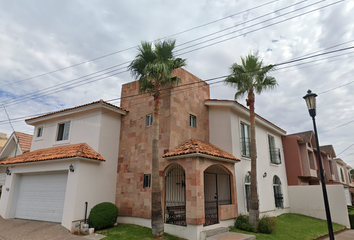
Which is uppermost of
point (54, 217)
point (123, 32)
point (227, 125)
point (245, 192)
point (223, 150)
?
point (123, 32)

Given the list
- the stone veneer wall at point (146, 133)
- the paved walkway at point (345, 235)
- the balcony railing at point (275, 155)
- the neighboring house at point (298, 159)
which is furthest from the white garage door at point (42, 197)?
the neighboring house at point (298, 159)

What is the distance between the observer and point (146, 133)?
45.2 ft

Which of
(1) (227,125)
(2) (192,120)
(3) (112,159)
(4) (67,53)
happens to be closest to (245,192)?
(1) (227,125)

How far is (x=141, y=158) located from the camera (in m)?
13.5

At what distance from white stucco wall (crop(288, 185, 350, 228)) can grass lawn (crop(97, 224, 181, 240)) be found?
12950 millimetres

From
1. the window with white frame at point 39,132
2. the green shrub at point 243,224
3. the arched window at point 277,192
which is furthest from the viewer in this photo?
the arched window at point 277,192

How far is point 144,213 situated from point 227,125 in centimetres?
690

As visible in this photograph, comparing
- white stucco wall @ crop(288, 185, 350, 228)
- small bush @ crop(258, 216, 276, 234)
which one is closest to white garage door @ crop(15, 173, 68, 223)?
small bush @ crop(258, 216, 276, 234)

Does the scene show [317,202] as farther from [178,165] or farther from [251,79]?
[178,165]

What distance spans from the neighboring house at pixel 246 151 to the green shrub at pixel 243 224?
0.66 m

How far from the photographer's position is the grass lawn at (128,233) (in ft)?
33.6

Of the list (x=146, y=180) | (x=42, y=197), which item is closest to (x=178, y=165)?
(x=146, y=180)

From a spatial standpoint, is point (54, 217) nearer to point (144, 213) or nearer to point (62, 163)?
point (62, 163)

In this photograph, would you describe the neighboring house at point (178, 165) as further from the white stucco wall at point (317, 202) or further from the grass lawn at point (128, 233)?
the white stucco wall at point (317, 202)
